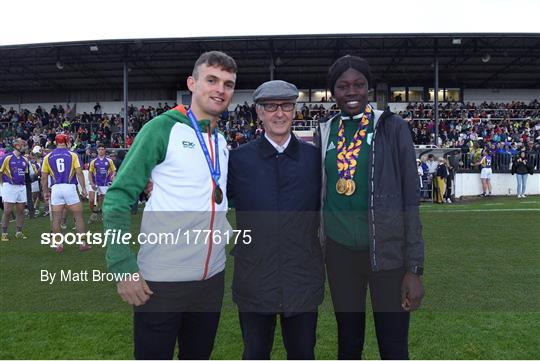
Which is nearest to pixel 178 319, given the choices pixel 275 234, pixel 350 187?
pixel 275 234

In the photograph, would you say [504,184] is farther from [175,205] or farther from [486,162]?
[175,205]

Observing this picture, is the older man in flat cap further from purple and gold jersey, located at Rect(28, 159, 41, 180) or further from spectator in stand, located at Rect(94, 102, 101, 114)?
spectator in stand, located at Rect(94, 102, 101, 114)

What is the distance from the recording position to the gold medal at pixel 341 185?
2.70m

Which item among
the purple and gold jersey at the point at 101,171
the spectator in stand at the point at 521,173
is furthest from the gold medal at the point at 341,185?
the spectator in stand at the point at 521,173

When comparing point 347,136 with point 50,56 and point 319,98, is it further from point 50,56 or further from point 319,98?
point 319,98

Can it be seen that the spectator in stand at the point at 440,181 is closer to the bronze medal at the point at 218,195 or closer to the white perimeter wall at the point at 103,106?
the bronze medal at the point at 218,195

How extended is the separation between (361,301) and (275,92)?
4.55 ft

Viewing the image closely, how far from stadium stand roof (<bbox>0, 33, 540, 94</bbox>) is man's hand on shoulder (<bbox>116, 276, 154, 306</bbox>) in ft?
73.8

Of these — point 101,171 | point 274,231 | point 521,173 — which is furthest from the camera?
point 521,173

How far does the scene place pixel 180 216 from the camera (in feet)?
8.00

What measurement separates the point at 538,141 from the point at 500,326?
22404mm

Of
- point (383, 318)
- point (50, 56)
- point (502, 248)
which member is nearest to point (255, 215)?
point (383, 318)

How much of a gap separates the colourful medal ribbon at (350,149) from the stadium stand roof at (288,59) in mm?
21679

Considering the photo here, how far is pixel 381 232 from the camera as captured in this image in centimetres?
262
